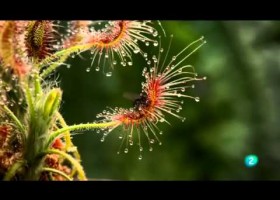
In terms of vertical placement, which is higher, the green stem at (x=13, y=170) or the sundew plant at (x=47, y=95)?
the sundew plant at (x=47, y=95)

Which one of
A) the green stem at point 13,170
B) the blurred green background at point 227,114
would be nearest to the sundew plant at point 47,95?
the green stem at point 13,170

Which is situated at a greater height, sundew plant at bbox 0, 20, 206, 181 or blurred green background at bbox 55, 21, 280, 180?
blurred green background at bbox 55, 21, 280, 180

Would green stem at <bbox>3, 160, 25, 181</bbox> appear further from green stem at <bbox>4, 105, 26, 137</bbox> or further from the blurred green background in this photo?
the blurred green background

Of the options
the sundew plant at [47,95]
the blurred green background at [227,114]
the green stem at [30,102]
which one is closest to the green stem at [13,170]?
the sundew plant at [47,95]

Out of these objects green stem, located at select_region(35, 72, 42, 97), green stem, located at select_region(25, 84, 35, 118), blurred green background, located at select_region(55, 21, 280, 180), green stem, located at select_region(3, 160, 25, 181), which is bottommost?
green stem, located at select_region(3, 160, 25, 181)

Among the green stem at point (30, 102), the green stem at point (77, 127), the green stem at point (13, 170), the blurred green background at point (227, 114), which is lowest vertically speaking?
the green stem at point (13, 170)

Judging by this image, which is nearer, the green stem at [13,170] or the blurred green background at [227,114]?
the green stem at [13,170]

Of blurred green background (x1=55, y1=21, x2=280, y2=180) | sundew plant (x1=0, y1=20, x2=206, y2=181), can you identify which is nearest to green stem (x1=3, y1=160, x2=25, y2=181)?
sundew plant (x1=0, y1=20, x2=206, y2=181)

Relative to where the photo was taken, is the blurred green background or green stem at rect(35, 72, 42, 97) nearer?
green stem at rect(35, 72, 42, 97)

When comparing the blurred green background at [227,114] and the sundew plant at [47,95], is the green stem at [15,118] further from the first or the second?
the blurred green background at [227,114]
